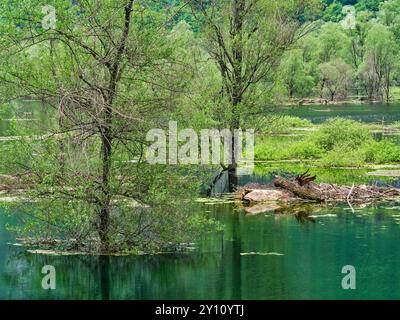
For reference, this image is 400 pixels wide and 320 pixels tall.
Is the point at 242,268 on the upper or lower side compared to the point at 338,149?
lower

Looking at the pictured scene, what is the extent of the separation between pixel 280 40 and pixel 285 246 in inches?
526

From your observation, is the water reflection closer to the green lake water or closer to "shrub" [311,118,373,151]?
the green lake water

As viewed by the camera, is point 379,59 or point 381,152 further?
point 379,59

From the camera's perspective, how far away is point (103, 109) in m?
19.0

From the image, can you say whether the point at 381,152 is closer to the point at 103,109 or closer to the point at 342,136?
the point at 342,136

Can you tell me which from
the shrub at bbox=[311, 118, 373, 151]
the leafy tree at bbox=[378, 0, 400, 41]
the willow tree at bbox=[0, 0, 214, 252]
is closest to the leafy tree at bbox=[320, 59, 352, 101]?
the leafy tree at bbox=[378, 0, 400, 41]

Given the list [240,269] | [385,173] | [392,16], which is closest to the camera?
[240,269]

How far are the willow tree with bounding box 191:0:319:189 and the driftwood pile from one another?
4360 millimetres

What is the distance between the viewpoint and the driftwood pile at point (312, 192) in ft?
88.9

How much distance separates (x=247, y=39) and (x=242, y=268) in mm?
15087

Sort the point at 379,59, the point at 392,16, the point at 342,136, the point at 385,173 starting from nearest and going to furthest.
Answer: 1. the point at 385,173
2. the point at 342,136
3. the point at 379,59
4. the point at 392,16

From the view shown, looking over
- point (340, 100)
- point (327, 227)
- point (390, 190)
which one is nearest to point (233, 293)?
point (327, 227)

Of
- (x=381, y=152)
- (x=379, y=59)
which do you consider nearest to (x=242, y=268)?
(x=381, y=152)
